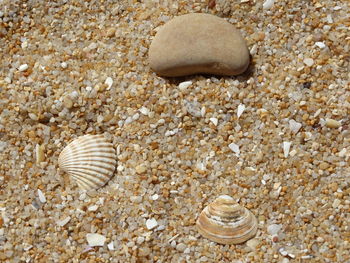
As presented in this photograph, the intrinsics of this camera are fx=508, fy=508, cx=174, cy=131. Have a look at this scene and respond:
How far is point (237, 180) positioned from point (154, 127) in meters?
0.46

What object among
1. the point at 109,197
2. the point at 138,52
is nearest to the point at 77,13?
the point at 138,52

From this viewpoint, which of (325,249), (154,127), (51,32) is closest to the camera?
(325,249)

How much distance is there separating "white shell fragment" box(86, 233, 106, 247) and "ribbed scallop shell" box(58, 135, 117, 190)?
22cm

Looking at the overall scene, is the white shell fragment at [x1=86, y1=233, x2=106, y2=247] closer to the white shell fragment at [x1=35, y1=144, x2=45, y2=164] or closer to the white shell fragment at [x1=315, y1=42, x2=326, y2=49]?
the white shell fragment at [x1=35, y1=144, x2=45, y2=164]

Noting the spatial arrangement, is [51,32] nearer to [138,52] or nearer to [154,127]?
[138,52]

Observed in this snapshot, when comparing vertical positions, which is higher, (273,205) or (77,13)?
(77,13)

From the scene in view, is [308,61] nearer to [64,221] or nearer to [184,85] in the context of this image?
[184,85]

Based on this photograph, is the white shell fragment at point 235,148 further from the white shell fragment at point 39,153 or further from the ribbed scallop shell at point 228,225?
the white shell fragment at point 39,153

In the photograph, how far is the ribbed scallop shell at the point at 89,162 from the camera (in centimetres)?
239

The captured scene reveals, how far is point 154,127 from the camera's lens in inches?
95.3

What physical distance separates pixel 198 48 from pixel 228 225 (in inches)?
33.2

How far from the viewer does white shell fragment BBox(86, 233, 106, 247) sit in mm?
2309

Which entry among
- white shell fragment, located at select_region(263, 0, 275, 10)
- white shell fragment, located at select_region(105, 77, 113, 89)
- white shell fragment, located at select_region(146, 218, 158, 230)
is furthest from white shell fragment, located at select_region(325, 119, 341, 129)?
white shell fragment, located at select_region(105, 77, 113, 89)

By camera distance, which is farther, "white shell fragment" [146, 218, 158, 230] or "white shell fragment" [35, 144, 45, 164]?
"white shell fragment" [35, 144, 45, 164]
